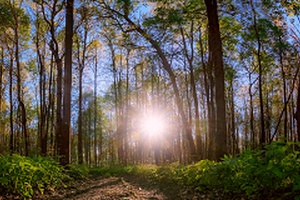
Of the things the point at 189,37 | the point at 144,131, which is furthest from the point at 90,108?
the point at 189,37

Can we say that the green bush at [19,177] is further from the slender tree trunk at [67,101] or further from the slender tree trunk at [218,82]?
the slender tree trunk at [218,82]

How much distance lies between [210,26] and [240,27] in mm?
6534

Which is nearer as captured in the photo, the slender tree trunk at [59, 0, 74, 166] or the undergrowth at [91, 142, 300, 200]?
the undergrowth at [91, 142, 300, 200]

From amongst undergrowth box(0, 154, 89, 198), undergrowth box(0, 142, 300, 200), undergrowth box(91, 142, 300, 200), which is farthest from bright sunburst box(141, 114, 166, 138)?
undergrowth box(0, 154, 89, 198)

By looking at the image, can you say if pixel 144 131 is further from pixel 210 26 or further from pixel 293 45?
pixel 210 26

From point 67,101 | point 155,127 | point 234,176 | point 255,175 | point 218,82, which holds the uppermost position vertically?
point 218,82

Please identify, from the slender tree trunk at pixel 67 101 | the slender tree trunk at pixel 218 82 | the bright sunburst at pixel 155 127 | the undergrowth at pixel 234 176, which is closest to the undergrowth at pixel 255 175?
the undergrowth at pixel 234 176

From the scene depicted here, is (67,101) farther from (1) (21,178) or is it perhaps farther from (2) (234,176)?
(2) (234,176)

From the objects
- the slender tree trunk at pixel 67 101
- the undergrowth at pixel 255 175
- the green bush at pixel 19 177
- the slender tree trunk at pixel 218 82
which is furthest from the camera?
the slender tree trunk at pixel 67 101

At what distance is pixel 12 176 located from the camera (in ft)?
16.3

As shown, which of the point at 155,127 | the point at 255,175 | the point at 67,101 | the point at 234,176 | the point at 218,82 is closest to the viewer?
the point at 255,175

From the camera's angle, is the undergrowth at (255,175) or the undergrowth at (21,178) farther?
the undergrowth at (21,178)

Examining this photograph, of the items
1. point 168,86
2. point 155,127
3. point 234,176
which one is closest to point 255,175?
point 234,176

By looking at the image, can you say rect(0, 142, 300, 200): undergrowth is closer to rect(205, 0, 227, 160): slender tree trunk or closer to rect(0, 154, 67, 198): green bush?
rect(0, 154, 67, 198): green bush
